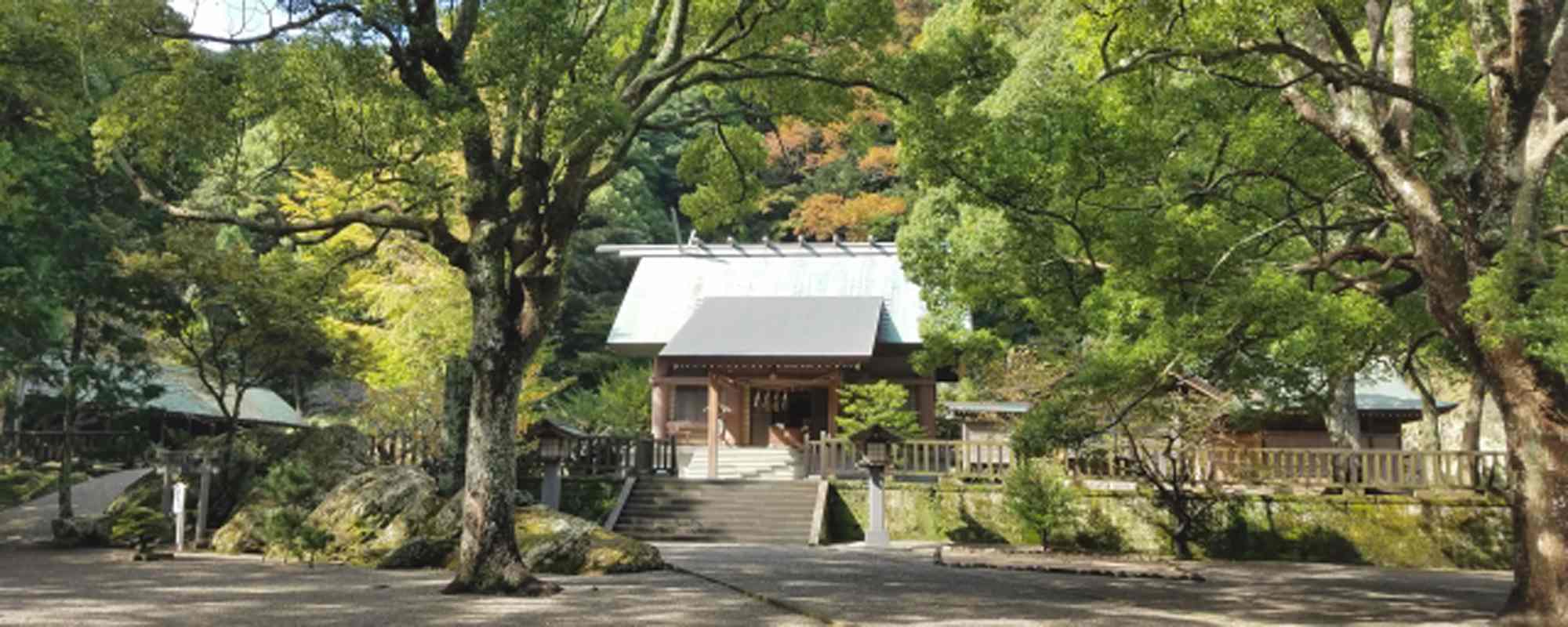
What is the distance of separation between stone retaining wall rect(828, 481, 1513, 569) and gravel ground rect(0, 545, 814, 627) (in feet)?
26.2

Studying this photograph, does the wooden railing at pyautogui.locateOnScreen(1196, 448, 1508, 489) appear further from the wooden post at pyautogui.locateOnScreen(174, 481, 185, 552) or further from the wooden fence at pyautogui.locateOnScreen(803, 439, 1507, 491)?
the wooden post at pyautogui.locateOnScreen(174, 481, 185, 552)

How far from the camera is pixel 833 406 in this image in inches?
950

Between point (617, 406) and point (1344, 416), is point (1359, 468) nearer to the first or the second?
point (1344, 416)

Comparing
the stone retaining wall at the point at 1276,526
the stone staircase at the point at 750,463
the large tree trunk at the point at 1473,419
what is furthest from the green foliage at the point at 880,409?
the large tree trunk at the point at 1473,419

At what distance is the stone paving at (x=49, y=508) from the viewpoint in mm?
16391

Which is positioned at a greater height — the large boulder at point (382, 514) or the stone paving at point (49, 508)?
the large boulder at point (382, 514)

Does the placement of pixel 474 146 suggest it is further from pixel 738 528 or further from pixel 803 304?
pixel 803 304

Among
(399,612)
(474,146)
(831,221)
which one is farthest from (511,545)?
(831,221)

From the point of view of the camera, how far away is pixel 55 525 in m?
15.1

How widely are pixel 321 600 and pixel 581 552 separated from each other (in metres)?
3.14

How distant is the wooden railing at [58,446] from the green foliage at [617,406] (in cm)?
962

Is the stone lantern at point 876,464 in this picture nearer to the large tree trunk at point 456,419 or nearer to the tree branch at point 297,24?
the large tree trunk at point 456,419

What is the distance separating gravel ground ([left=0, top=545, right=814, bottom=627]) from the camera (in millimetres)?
7730

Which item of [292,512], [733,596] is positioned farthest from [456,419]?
[733,596]
